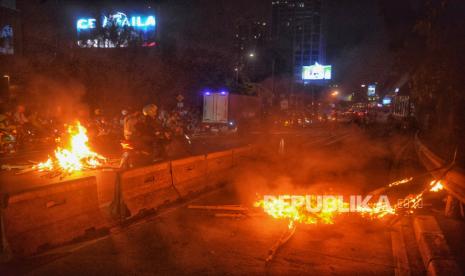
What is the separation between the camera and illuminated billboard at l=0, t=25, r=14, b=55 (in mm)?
33656

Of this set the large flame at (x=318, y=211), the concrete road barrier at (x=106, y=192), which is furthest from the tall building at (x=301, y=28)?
the large flame at (x=318, y=211)

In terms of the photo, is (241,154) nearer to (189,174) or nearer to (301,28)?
(189,174)

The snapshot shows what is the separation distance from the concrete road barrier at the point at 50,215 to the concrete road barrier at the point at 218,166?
172 inches

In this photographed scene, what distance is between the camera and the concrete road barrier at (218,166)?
1142cm

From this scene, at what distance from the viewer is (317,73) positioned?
91.5m

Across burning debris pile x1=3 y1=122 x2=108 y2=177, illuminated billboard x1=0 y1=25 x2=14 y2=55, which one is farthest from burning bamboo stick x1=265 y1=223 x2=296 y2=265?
illuminated billboard x1=0 y1=25 x2=14 y2=55

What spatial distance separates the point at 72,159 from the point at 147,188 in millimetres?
5867

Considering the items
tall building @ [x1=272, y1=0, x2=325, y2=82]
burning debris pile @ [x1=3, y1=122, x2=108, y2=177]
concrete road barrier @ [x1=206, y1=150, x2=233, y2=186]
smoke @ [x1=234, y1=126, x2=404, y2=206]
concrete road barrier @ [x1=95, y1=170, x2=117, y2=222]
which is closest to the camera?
concrete road barrier @ [x1=95, y1=170, x2=117, y2=222]

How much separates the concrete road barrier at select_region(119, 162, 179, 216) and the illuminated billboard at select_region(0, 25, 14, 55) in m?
29.2

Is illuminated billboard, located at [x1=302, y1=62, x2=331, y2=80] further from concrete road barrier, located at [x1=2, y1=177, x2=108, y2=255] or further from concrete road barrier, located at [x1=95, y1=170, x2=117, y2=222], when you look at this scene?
concrete road barrier, located at [x1=2, y1=177, x2=108, y2=255]

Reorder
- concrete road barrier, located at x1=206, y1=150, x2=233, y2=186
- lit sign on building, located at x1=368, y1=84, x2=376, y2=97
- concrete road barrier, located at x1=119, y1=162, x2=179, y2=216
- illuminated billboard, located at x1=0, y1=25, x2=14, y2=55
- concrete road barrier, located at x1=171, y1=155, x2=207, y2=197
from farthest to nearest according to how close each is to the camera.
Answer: lit sign on building, located at x1=368, y1=84, x2=376, y2=97 < illuminated billboard, located at x1=0, y1=25, x2=14, y2=55 < concrete road barrier, located at x1=206, y1=150, x2=233, y2=186 < concrete road barrier, located at x1=171, y1=155, x2=207, y2=197 < concrete road barrier, located at x1=119, y1=162, x2=179, y2=216

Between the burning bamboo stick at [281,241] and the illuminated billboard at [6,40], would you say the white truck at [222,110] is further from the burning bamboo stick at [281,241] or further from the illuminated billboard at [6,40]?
the burning bamboo stick at [281,241]

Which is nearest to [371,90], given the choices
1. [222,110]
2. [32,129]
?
[222,110]

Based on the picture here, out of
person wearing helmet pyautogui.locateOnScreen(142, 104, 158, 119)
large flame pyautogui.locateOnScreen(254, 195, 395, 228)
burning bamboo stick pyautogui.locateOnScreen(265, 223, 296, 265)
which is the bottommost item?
burning bamboo stick pyautogui.locateOnScreen(265, 223, 296, 265)
